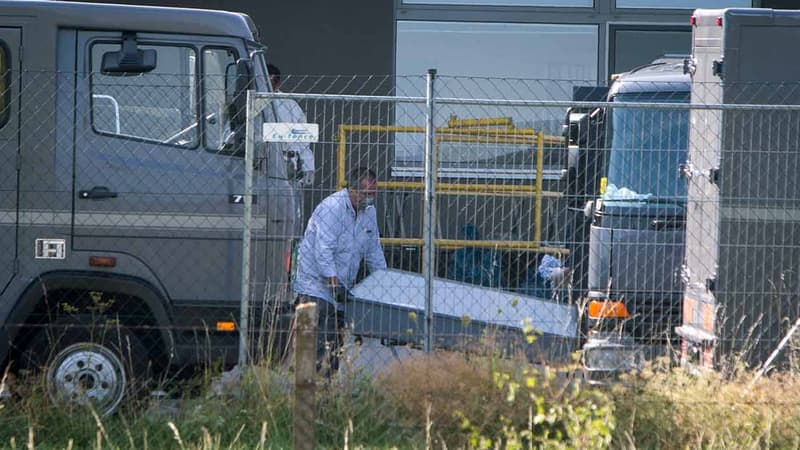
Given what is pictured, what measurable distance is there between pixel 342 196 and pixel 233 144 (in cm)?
131

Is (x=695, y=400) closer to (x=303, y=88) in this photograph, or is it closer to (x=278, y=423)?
(x=278, y=423)

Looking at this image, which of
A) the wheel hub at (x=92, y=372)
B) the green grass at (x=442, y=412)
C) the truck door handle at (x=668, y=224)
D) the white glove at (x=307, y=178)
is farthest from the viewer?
the truck door handle at (x=668, y=224)

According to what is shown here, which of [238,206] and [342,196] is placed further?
[342,196]

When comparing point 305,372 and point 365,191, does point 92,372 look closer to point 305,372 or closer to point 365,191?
point 365,191

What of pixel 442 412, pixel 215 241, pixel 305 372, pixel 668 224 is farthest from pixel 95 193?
pixel 668 224

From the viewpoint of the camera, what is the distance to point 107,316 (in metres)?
7.67

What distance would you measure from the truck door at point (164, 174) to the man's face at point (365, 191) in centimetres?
118

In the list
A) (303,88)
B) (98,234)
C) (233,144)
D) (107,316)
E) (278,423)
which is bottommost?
(278,423)

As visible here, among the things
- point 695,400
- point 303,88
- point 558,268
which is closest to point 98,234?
point 558,268

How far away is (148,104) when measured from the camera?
7.72 m

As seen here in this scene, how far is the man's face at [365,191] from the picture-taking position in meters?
8.75

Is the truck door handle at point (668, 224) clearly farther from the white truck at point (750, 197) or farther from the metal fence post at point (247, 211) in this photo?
the metal fence post at point (247, 211)

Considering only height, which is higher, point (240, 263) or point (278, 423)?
point (240, 263)

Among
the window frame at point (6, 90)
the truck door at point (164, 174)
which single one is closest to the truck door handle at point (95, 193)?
the truck door at point (164, 174)
